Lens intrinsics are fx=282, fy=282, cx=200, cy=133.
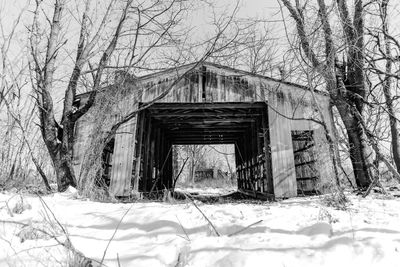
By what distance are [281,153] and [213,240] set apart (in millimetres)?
7368

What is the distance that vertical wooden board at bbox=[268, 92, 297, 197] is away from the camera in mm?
9336

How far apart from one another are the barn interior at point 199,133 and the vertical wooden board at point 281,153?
1.28ft

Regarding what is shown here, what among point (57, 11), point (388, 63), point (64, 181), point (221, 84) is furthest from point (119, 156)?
point (388, 63)

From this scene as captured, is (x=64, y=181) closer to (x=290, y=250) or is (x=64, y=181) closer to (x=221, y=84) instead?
(x=221, y=84)

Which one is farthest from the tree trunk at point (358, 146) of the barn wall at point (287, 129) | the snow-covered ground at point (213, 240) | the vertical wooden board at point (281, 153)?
the snow-covered ground at point (213, 240)

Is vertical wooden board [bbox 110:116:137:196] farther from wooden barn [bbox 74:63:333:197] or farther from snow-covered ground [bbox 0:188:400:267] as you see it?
snow-covered ground [bbox 0:188:400:267]

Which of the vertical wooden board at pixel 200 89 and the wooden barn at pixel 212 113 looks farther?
the vertical wooden board at pixel 200 89

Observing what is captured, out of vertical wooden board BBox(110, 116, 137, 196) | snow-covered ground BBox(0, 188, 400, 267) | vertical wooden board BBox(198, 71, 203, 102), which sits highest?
vertical wooden board BBox(198, 71, 203, 102)

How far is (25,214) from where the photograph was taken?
382 cm

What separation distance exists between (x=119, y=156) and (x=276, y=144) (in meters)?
5.37

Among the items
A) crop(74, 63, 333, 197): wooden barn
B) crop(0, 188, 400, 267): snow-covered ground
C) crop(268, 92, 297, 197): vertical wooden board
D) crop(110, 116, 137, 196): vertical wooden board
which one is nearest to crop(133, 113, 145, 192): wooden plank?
crop(74, 63, 333, 197): wooden barn

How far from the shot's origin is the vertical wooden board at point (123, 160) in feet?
29.7

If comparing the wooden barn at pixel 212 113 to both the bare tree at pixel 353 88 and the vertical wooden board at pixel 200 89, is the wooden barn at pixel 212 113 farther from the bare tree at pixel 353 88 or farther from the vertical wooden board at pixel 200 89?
the bare tree at pixel 353 88

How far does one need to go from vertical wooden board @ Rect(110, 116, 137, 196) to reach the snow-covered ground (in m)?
5.19
